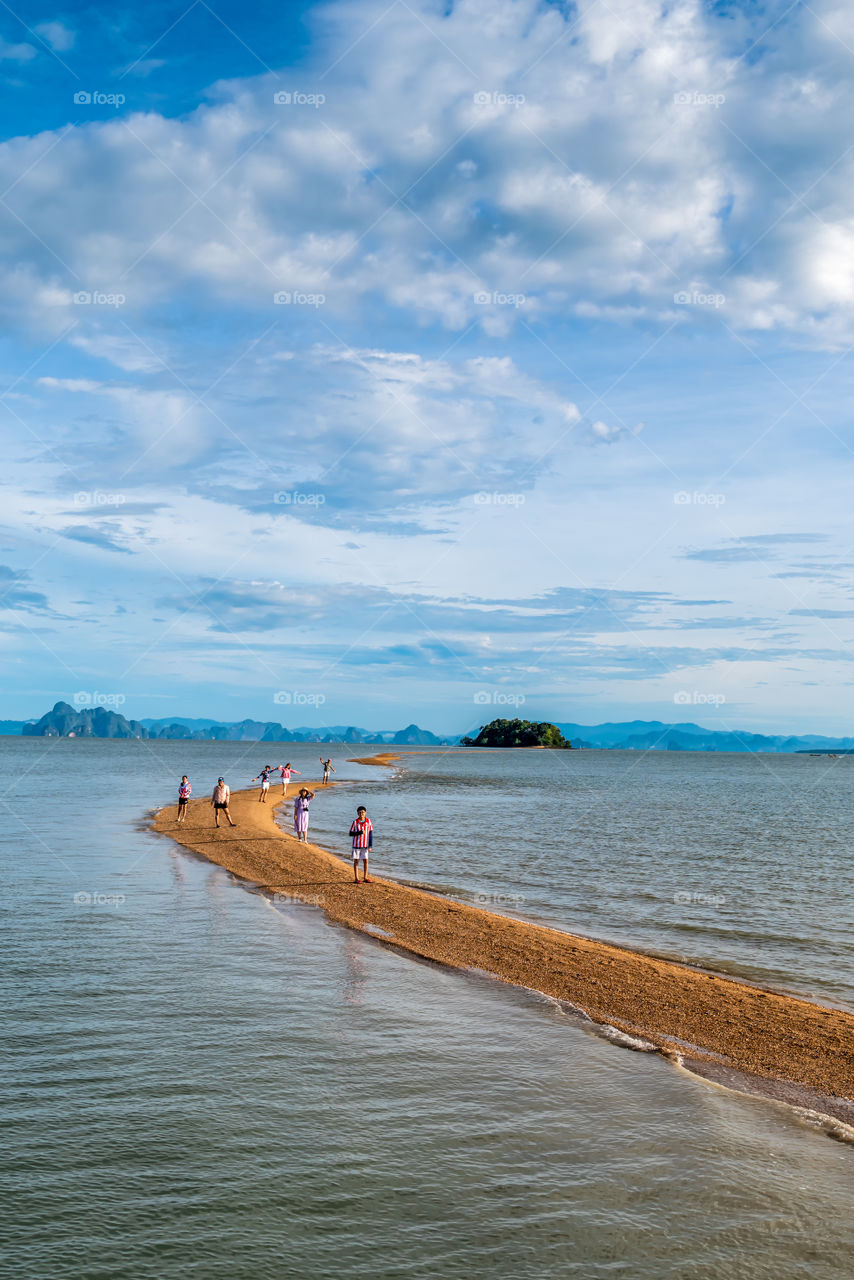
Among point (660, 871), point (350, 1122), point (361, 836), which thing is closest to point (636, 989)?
point (350, 1122)

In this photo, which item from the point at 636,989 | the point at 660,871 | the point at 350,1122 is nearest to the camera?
the point at 350,1122

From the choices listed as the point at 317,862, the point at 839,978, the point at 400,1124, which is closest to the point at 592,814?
the point at 317,862

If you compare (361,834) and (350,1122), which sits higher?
(361,834)

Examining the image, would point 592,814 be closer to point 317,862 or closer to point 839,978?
point 317,862

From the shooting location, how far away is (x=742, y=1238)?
7820mm

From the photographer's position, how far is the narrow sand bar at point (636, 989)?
40.9ft

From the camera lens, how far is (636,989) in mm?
16047

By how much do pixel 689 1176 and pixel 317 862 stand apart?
22.7m

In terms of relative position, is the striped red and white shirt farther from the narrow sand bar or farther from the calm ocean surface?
the calm ocean surface

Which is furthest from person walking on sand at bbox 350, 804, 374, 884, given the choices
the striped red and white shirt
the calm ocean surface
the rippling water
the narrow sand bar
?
the calm ocean surface

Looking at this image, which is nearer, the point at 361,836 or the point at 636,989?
the point at 636,989

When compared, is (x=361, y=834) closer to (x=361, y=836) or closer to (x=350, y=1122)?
(x=361, y=836)

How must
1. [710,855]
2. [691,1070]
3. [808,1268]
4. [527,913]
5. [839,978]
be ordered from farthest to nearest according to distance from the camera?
[710,855], [527,913], [839,978], [691,1070], [808,1268]

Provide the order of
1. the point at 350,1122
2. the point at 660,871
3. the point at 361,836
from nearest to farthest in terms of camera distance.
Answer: the point at 350,1122 → the point at 361,836 → the point at 660,871
